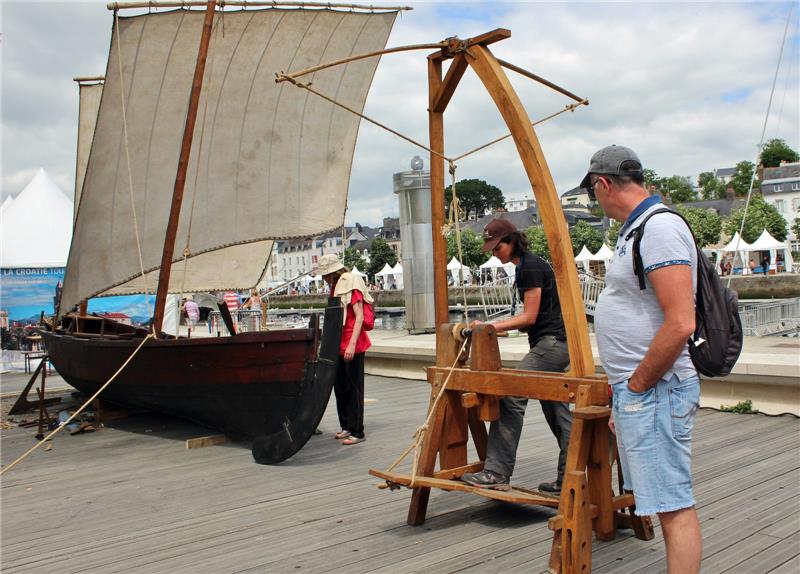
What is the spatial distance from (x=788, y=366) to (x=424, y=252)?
8.76 meters

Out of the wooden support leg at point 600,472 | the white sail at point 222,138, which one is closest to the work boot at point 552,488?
the wooden support leg at point 600,472

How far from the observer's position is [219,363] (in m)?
6.60

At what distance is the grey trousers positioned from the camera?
13.0 ft

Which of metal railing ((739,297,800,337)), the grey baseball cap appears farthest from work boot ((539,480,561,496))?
metal railing ((739,297,800,337))

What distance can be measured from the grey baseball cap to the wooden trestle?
0.79 meters

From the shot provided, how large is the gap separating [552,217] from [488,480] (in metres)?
1.42

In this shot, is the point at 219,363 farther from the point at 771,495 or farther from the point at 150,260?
the point at 771,495

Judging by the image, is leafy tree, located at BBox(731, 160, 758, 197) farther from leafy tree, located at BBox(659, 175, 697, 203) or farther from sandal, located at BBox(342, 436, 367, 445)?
sandal, located at BBox(342, 436, 367, 445)

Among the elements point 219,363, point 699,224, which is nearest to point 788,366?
point 219,363

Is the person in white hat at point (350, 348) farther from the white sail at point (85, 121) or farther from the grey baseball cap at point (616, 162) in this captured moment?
the white sail at point (85, 121)

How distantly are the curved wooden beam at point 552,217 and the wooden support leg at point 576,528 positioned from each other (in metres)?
0.55

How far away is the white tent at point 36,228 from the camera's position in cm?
1389

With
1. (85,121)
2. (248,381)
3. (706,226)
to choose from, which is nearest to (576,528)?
(248,381)

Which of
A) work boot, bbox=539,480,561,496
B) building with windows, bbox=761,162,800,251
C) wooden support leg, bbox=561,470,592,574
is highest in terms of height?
building with windows, bbox=761,162,800,251
